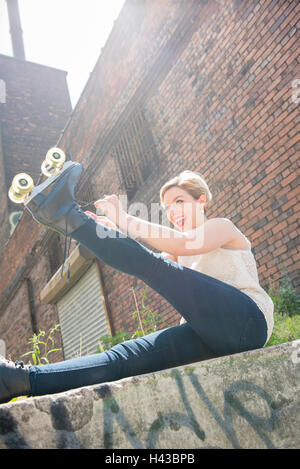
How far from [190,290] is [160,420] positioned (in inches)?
17.9

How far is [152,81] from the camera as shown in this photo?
6016 mm

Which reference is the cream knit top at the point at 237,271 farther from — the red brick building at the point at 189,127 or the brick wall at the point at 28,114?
the brick wall at the point at 28,114

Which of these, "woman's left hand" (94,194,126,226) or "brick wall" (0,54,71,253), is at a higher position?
"woman's left hand" (94,194,126,226)

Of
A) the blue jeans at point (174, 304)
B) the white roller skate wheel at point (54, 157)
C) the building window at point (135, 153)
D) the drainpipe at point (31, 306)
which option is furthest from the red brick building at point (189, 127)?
the blue jeans at point (174, 304)

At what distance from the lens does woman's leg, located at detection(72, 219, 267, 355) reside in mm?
1414

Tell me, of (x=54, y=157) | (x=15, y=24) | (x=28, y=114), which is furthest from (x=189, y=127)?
(x=15, y=24)

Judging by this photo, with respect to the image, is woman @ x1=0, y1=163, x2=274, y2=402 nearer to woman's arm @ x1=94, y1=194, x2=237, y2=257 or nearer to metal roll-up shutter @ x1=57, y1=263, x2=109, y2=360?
woman's arm @ x1=94, y1=194, x2=237, y2=257

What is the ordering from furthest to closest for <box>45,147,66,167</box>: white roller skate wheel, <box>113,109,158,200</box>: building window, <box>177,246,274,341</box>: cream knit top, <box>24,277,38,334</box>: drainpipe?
<box>24,277,38,334</box>: drainpipe, <box>113,109,158,200</box>: building window, <box>45,147,66,167</box>: white roller skate wheel, <box>177,246,274,341</box>: cream knit top

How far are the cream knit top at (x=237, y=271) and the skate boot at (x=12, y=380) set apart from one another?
34.3 inches

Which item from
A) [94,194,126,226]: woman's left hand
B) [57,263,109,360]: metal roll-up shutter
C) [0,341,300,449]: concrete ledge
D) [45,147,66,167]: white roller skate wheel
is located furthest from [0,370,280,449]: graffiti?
[57,263,109,360]: metal roll-up shutter

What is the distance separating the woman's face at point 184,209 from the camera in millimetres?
1904
